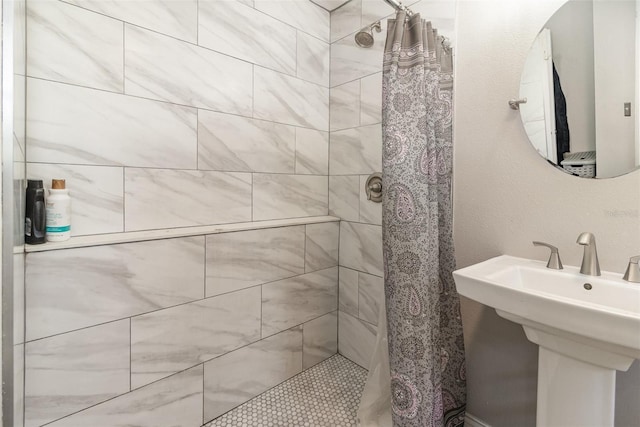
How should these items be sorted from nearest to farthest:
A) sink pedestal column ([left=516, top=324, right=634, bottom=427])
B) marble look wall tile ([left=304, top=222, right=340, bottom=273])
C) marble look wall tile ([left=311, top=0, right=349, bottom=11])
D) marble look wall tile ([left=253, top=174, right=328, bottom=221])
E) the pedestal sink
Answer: the pedestal sink
sink pedestal column ([left=516, top=324, right=634, bottom=427])
marble look wall tile ([left=253, top=174, right=328, bottom=221])
marble look wall tile ([left=304, top=222, right=340, bottom=273])
marble look wall tile ([left=311, top=0, right=349, bottom=11])

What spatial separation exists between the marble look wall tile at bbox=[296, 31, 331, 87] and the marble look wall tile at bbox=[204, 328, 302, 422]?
167 cm

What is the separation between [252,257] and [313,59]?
1385mm

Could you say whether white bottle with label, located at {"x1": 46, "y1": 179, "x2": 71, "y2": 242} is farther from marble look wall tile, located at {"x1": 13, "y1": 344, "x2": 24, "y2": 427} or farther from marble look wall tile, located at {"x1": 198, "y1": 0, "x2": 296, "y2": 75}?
marble look wall tile, located at {"x1": 198, "y1": 0, "x2": 296, "y2": 75}

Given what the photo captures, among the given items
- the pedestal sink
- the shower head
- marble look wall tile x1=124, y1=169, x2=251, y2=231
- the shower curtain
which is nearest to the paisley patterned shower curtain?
the shower curtain

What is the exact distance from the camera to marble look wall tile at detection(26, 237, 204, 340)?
3.46 ft

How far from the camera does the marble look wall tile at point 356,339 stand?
6.33ft

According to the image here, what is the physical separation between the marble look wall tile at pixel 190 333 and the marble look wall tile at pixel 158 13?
1290mm

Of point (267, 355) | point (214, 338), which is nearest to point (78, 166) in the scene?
point (214, 338)

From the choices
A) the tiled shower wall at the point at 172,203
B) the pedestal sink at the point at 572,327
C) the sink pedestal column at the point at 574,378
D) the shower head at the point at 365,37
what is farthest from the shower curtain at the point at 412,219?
the tiled shower wall at the point at 172,203

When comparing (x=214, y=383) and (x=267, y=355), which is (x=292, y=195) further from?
(x=214, y=383)

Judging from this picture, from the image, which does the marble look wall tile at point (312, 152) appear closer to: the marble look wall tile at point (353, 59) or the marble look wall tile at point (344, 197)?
the marble look wall tile at point (344, 197)

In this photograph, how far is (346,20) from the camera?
202 centimetres

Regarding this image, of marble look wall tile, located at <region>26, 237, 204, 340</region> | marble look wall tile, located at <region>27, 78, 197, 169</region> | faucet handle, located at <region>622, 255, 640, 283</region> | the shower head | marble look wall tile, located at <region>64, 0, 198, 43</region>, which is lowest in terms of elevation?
marble look wall tile, located at <region>26, 237, 204, 340</region>

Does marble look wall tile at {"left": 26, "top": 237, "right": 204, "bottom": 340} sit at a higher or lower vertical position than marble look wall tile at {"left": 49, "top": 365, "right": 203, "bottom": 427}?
higher
